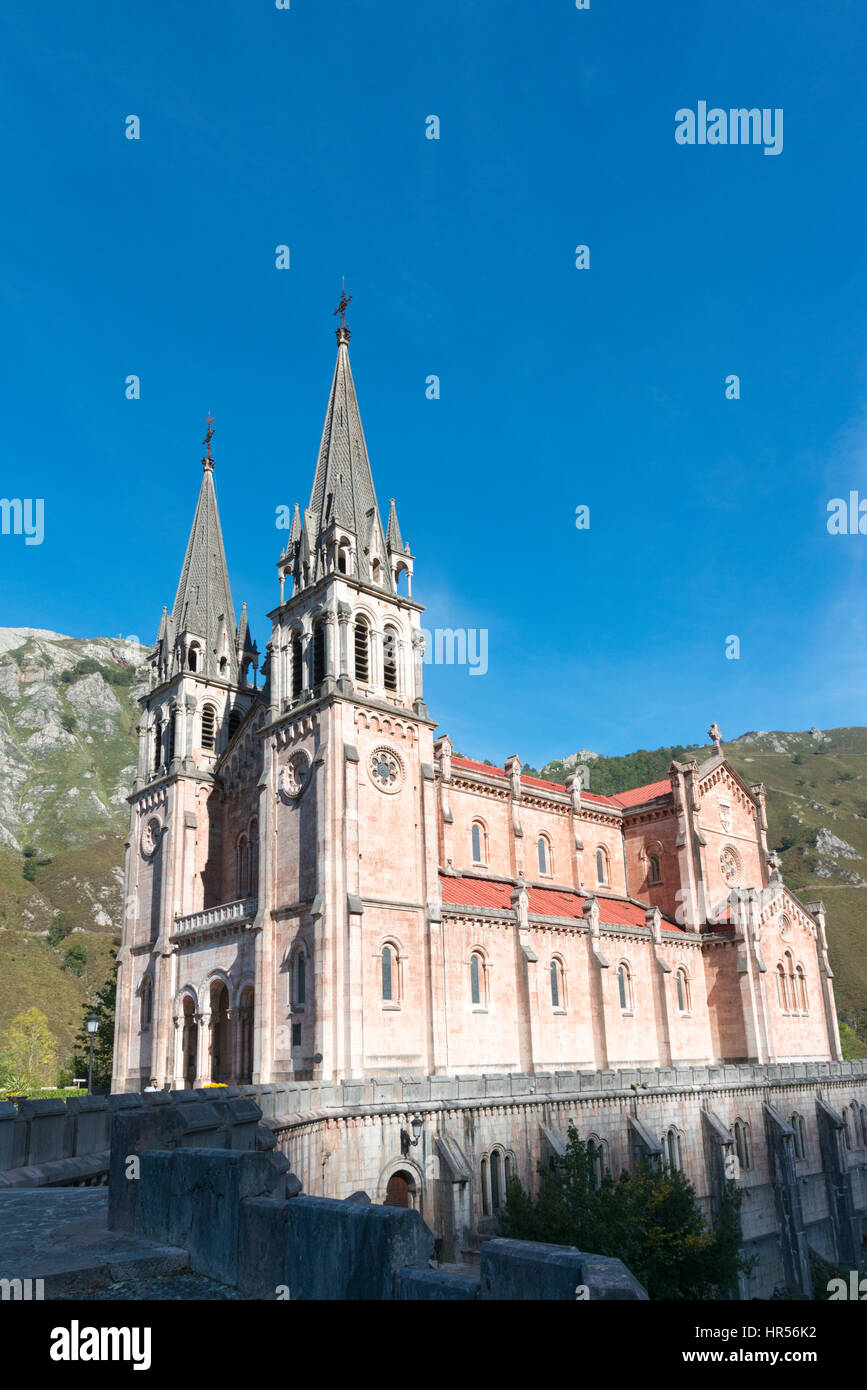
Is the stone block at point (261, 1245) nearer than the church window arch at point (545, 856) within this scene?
Yes

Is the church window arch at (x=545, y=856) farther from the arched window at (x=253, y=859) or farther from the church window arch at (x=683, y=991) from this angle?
the arched window at (x=253, y=859)

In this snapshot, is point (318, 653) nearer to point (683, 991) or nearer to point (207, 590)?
point (207, 590)

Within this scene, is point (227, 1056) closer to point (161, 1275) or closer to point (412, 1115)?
point (412, 1115)

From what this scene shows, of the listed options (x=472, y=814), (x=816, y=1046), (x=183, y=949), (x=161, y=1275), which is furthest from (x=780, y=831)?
(x=161, y=1275)

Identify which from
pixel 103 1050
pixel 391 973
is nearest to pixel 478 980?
pixel 391 973

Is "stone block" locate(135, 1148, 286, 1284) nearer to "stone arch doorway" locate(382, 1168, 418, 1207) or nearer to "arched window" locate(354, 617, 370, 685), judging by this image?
"stone arch doorway" locate(382, 1168, 418, 1207)

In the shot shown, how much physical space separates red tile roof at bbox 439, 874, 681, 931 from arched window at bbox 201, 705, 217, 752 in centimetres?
1489

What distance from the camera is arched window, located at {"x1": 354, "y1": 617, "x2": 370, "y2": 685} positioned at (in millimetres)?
42500

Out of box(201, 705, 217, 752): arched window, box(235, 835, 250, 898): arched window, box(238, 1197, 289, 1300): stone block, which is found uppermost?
box(201, 705, 217, 752): arched window

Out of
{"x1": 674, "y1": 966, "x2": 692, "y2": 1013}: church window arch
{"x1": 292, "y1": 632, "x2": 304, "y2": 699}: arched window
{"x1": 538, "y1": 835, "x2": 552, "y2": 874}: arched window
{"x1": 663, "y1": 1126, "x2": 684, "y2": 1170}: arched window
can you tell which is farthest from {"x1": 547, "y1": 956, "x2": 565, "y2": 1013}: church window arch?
{"x1": 292, "y1": 632, "x2": 304, "y2": 699}: arched window

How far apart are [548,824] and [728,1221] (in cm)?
2707

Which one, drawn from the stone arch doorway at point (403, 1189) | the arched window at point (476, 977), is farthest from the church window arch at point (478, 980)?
the stone arch doorway at point (403, 1189)

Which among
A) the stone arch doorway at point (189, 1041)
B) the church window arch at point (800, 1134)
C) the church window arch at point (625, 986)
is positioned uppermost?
the church window arch at point (625, 986)

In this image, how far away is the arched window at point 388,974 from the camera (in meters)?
37.3
